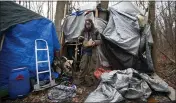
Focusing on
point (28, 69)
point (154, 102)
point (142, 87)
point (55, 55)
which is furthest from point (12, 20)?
point (154, 102)

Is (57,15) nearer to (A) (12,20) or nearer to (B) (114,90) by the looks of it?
(A) (12,20)

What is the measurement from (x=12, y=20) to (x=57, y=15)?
409 centimetres

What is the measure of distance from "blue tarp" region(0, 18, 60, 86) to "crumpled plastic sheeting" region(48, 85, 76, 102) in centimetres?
70

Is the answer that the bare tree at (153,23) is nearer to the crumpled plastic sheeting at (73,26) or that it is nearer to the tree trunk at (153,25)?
the tree trunk at (153,25)

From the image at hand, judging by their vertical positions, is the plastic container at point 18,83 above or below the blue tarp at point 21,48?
below

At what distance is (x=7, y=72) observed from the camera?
12.8 feet

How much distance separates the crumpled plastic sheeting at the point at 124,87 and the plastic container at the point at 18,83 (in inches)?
57.0

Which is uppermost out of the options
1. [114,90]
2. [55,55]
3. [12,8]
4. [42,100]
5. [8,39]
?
[12,8]

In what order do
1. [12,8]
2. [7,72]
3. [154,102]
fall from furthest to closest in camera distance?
[12,8]
[7,72]
[154,102]

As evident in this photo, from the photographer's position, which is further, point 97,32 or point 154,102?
Result: point 97,32

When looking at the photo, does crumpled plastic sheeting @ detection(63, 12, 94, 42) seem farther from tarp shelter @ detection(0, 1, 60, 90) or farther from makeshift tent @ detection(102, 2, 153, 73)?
tarp shelter @ detection(0, 1, 60, 90)

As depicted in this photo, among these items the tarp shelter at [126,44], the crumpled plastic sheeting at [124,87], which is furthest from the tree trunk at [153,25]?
the crumpled plastic sheeting at [124,87]

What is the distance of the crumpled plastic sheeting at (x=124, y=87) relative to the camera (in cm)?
342

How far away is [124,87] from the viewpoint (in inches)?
139
